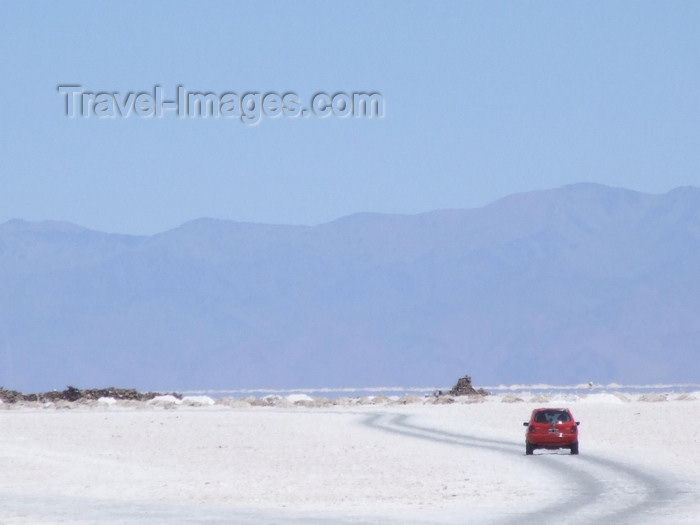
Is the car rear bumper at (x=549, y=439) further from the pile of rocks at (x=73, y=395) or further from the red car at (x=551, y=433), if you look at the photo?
the pile of rocks at (x=73, y=395)

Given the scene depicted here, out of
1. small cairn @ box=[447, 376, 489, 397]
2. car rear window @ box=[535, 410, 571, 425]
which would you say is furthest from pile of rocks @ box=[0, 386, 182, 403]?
car rear window @ box=[535, 410, 571, 425]

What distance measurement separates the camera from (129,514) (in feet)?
78.1

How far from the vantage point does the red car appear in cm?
4009

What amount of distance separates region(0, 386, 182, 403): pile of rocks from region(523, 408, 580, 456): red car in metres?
63.7

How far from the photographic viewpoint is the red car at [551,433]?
40.1 m

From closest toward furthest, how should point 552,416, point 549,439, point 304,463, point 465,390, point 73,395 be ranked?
point 304,463
point 549,439
point 552,416
point 73,395
point 465,390

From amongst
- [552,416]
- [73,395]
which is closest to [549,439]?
[552,416]

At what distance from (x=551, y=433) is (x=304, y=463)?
25.5ft

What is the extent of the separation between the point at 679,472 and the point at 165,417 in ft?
128

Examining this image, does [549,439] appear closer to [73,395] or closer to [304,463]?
[304,463]

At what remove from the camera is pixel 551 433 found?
40125mm

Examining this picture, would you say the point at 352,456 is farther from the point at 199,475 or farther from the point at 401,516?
the point at 401,516

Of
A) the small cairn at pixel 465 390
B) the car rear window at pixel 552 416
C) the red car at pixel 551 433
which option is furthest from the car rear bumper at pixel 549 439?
the small cairn at pixel 465 390

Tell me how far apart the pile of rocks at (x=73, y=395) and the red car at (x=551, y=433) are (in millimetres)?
63748
